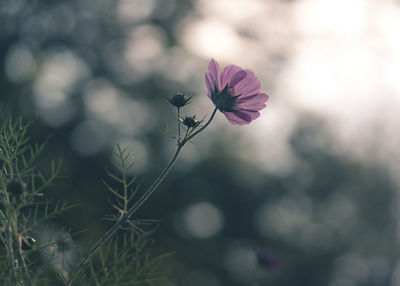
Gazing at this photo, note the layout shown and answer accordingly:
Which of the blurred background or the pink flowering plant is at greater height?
the blurred background

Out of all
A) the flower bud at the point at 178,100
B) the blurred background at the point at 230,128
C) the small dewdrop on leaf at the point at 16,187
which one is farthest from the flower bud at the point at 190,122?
the blurred background at the point at 230,128

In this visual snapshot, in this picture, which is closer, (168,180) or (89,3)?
(168,180)

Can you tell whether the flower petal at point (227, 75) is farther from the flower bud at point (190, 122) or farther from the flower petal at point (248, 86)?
the flower bud at point (190, 122)

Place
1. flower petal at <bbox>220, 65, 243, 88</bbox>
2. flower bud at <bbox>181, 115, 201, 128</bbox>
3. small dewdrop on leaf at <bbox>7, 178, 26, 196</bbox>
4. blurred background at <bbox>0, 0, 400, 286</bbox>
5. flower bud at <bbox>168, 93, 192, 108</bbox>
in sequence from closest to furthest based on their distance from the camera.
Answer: small dewdrop on leaf at <bbox>7, 178, 26, 196</bbox>, flower bud at <bbox>181, 115, 201, 128</bbox>, flower bud at <bbox>168, 93, 192, 108</bbox>, flower petal at <bbox>220, 65, 243, 88</bbox>, blurred background at <bbox>0, 0, 400, 286</bbox>

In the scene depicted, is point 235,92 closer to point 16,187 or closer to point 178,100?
point 178,100

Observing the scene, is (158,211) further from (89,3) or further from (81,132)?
(89,3)

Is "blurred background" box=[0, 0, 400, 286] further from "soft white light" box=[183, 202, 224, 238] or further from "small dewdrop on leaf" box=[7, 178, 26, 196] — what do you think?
"small dewdrop on leaf" box=[7, 178, 26, 196]

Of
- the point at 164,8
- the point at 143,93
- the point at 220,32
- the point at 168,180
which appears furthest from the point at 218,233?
the point at 164,8

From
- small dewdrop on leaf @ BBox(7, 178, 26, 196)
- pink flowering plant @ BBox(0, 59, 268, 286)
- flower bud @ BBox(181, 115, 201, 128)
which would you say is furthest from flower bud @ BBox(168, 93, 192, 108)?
small dewdrop on leaf @ BBox(7, 178, 26, 196)

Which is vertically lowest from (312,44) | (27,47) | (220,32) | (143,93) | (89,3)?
(27,47)
